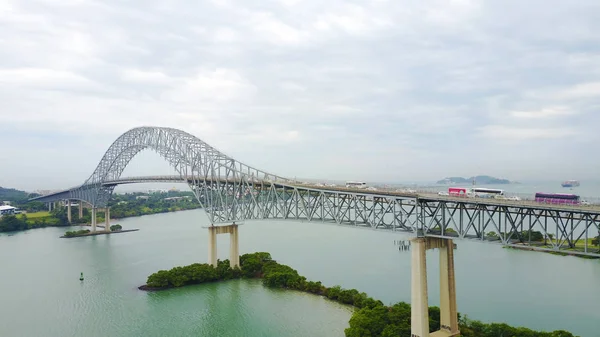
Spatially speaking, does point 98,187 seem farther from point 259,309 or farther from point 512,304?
point 512,304

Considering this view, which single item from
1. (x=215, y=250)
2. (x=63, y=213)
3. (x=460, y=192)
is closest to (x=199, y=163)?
(x=215, y=250)

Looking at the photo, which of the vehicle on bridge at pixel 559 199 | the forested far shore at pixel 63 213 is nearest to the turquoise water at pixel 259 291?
the vehicle on bridge at pixel 559 199

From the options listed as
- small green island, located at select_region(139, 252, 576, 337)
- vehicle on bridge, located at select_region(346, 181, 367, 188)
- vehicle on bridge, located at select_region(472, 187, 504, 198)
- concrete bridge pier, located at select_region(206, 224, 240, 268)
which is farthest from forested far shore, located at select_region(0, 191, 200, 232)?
vehicle on bridge, located at select_region(472, 187, 504, 198)

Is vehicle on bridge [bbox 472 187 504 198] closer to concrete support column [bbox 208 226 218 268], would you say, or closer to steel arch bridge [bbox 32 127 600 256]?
steel arch bridge [bbox 32 127 600 256]

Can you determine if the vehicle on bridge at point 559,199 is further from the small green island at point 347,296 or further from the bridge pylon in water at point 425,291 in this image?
the small green island at point 347,296

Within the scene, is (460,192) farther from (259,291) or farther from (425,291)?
(259,291)

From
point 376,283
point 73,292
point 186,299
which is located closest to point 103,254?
point 73,292

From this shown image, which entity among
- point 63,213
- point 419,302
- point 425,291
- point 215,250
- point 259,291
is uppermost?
point 63,213

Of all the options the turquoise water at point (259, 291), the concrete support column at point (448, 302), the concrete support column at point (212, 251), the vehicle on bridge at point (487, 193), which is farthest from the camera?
the concrete support column at point (212, 251)
